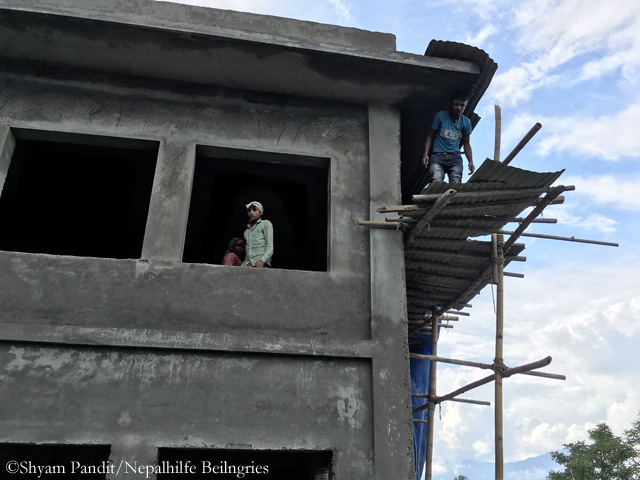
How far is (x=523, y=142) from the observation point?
16.8ft

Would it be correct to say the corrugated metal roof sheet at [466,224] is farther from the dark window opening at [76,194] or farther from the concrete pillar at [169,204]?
the dark window opening at [76,194]

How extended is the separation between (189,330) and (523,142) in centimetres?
375

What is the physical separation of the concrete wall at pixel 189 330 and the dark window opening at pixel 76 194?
2.05ft

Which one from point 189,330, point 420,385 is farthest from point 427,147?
point 420,385

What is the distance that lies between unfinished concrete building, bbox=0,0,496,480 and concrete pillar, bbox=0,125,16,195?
0.02 metres

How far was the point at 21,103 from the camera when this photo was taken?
5945 millimetres

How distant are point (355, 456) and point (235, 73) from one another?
4.42 meters

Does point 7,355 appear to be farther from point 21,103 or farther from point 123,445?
point 21,103

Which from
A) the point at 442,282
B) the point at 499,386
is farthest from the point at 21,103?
the point at 499,386

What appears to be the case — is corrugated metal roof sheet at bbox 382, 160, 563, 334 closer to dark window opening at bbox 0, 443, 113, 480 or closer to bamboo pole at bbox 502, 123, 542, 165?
bamboo pole at bbox 502, 123, 542, 165

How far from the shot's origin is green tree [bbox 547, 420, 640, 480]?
20.8 m

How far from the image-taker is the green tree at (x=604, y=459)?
20844mm

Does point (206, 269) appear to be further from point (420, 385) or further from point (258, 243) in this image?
point (420, 385)

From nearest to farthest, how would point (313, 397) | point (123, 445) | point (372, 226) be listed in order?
point (123, 445) → point (313, 397) → point (372, 226)
